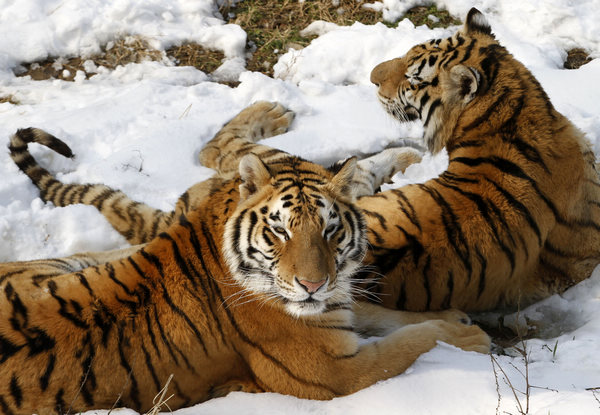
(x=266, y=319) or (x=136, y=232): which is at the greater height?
(x=266, y=319)

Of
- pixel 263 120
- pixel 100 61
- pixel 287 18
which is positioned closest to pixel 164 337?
pixel 263 120

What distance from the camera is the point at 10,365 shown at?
7.19ft

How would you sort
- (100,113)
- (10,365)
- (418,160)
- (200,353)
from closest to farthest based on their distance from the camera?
(10,365)
(200,353)
(418,160)
(100,113)

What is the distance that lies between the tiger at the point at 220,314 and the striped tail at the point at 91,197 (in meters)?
0.90

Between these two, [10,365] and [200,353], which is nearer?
[10,365]

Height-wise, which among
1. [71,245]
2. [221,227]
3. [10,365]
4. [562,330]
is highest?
[221,227]

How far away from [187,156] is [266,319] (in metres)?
2.01

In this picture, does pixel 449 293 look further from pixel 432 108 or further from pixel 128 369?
pixel 128 369

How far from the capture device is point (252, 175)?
250cm

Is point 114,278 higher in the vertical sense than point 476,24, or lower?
lower

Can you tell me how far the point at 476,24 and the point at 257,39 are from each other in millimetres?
2315

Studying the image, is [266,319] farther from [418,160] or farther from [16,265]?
[418,160]

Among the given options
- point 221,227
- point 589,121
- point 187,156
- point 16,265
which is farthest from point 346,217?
point 589,121

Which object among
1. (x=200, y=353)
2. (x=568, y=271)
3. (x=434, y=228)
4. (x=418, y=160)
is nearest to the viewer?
(x=200, y=353)
